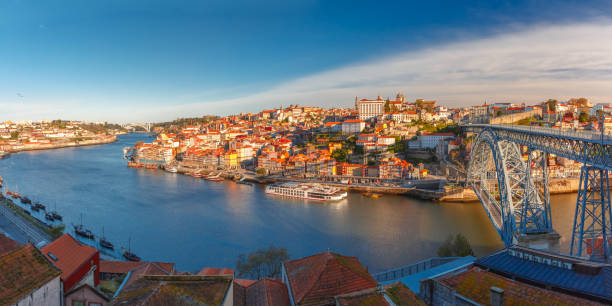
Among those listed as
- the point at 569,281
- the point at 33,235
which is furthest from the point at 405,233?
the point at 33,235

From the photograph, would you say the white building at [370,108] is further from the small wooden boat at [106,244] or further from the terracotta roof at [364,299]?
the terracotta roof at [364,299]

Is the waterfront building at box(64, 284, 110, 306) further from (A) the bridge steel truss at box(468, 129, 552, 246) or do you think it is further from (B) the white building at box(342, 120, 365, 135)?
(B) the white building at box(342, 120, 365, 135)

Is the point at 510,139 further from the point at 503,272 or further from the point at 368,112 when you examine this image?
the point at 368,112

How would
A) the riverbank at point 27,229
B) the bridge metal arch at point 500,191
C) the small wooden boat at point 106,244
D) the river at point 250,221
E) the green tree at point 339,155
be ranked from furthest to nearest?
1. the green tree at point 339,155
2. the small wooden boat at point 106,244
3. the river at point 250,221
4. the riverbank at point 27,229
5. the bridge metal arch at point 500,191

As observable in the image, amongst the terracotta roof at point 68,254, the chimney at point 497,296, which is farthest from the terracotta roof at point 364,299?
the terracotta roof at point 68,254

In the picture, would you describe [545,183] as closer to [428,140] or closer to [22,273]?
[22,273]

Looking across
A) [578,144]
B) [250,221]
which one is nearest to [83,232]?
[250,221]
